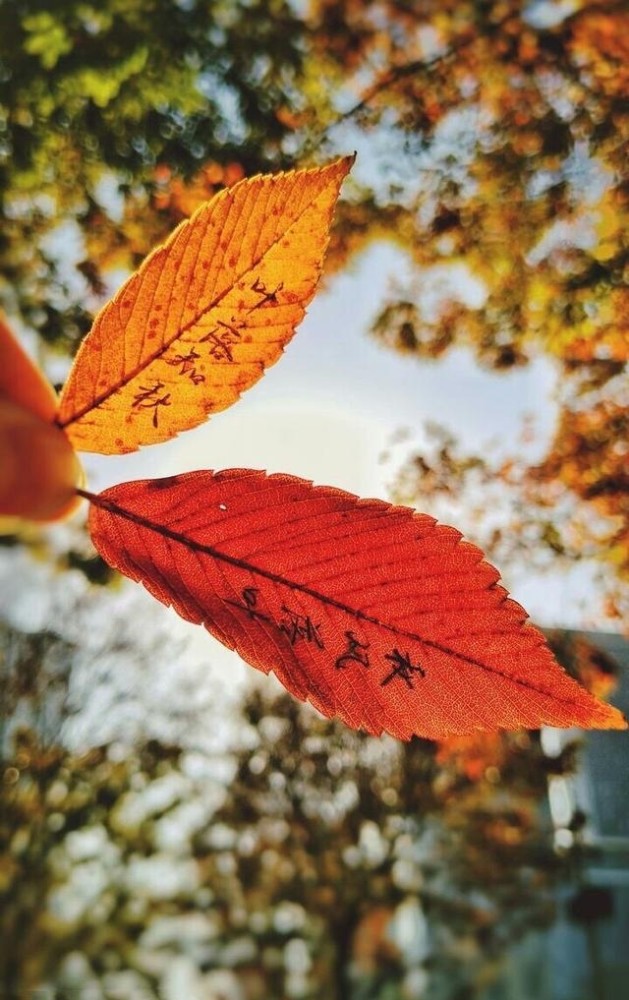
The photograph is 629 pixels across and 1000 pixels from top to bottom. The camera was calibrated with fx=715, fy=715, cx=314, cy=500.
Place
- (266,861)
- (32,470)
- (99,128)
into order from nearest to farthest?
(32,470)
(99,128)
(266,861)

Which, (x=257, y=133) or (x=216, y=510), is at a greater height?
(x=257, y=133)

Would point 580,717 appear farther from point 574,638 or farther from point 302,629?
point 574,638

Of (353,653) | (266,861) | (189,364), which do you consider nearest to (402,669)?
(353,653)

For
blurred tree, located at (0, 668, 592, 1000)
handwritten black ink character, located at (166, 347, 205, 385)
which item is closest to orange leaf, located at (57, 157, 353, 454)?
handwritten black ink character, located at (166, 347, 205, 385)

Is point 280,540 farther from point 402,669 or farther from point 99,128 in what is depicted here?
point 99,128

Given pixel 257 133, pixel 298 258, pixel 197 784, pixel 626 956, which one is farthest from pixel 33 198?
pixel 626 956

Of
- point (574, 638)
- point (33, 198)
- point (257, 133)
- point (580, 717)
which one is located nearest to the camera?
point (580, 717)
